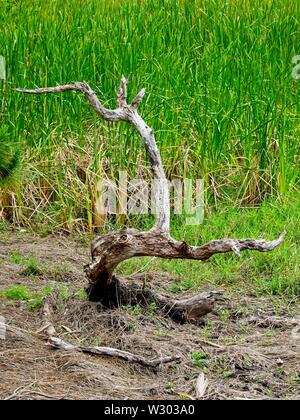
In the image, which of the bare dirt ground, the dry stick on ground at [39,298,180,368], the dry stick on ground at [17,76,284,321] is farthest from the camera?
the dry stick on ground at [17,76,284,321]

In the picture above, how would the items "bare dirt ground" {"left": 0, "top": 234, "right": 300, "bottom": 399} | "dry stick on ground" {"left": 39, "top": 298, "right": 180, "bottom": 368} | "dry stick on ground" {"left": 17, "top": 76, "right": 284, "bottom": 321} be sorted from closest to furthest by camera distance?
"bare dirt ground" {"left": 0, "top": 234, "right": 300, "bottom": 399}
"dry stick on ground" {"left": 39, "top": 298, "right": 180, "bottom": 368}
"dry stick on ground" {"left": 17, "top": 76, "right": 284, "bottom": 321}

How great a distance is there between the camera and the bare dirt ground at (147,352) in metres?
4.22

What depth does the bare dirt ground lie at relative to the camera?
4223 millimetres

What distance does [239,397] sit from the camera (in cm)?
420

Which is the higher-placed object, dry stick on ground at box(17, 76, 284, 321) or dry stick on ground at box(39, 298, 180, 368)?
dry stick on ground at box(17, 76, 284, 321)

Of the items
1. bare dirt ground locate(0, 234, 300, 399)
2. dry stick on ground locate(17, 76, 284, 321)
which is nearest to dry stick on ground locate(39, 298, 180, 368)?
bare dirt ground locate(0, 234, 300, 399)

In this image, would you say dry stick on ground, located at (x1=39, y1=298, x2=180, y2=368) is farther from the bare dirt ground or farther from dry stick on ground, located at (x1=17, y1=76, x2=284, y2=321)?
dry stick on ground, located at (x1=17, y1=76, x2=284, y2=321)

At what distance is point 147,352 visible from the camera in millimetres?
4645

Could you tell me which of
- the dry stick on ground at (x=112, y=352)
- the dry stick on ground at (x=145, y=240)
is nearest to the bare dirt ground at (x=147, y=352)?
the dry stick on ground at (x=112, y=352)

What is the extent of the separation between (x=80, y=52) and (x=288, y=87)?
1551 millimetres

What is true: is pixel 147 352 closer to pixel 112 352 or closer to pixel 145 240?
pixel 112 352

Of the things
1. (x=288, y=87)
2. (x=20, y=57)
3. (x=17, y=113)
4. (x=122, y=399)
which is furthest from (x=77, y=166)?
(x=122, y=399)

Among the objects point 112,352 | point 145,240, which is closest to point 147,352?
point 112,352

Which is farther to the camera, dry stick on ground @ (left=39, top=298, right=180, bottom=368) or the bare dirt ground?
dry stick on ground @ (left=39, top=298, right=180, bottom=368)
